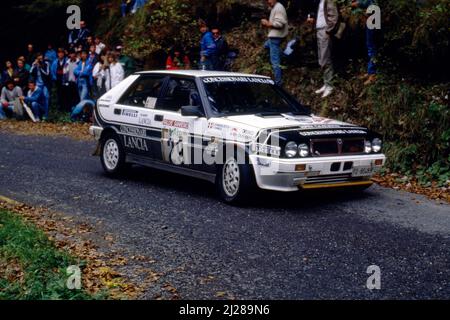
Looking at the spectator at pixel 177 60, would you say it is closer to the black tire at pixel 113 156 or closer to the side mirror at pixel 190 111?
the black tire at pixel 113 156

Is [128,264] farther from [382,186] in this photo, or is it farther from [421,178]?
[421,178]

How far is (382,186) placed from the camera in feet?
34.3

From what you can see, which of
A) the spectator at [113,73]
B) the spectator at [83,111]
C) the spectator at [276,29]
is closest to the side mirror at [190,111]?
the spectator at [276,29]

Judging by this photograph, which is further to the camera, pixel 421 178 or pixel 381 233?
pixel 421 178

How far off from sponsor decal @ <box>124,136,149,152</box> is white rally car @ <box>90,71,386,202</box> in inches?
0.6

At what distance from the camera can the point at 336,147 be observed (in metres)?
8.71

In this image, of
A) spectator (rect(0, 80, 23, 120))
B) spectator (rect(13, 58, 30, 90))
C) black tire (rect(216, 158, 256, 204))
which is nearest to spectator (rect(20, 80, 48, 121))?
spectator (rect(0, 80, 23, 120))

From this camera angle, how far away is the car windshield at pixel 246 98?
940 centimetres

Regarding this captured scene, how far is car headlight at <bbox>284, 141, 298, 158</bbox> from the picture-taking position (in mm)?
8328

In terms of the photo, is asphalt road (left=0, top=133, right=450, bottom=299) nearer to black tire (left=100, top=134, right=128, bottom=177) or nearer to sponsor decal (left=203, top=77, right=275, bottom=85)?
black tire (left=100, top=134, right=128, bottom=177)

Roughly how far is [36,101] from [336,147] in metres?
14.4

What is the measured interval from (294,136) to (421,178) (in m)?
3.35
